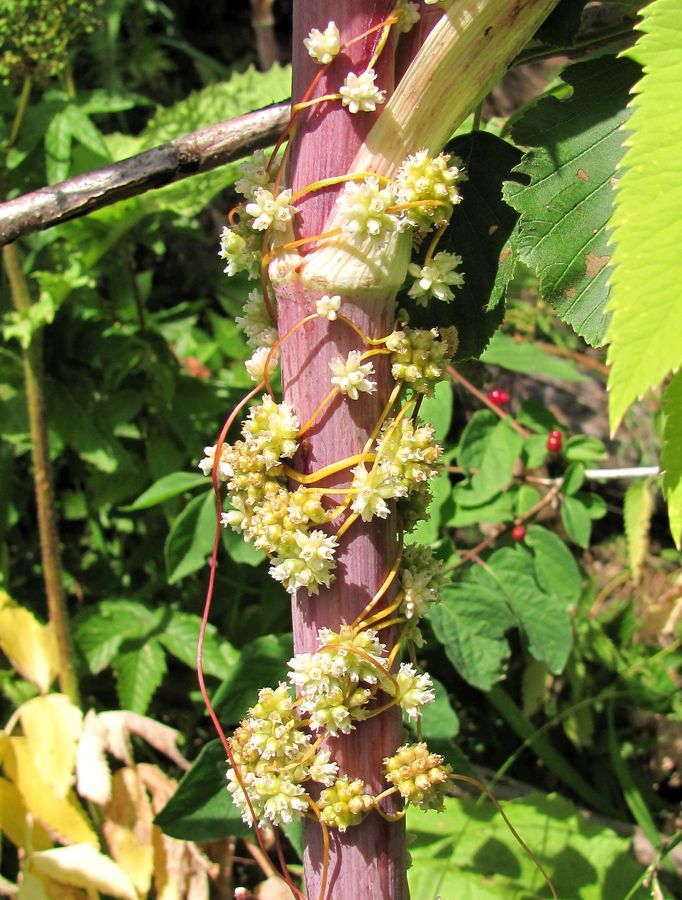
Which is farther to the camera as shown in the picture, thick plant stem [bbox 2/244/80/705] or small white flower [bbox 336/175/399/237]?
thick plant stem [bbox 2/244/80/705]

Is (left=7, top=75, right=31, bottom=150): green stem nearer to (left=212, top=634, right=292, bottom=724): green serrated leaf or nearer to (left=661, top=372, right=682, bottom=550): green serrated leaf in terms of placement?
(left=212, top=634, right=292, bottom=724): green serrated leaf

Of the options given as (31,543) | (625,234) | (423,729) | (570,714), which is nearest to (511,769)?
(570,714)

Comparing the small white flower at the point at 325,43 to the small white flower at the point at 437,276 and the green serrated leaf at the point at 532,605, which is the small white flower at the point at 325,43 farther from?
the green serrated leaf at the point at 532,605

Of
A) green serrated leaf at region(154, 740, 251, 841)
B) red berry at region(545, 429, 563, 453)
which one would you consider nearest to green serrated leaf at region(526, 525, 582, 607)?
red berry at region(545, 429, 563, 453)

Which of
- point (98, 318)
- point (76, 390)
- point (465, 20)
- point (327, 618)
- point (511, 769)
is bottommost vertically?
point (511, 769)

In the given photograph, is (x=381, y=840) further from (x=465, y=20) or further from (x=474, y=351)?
(x=465, y=20)

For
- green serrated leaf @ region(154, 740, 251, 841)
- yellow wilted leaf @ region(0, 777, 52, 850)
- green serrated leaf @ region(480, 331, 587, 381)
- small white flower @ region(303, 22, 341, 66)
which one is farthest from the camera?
green serrated leaf @ region(480, 331, 587, 381)

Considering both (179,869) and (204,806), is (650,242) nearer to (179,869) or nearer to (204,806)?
(204,806)
